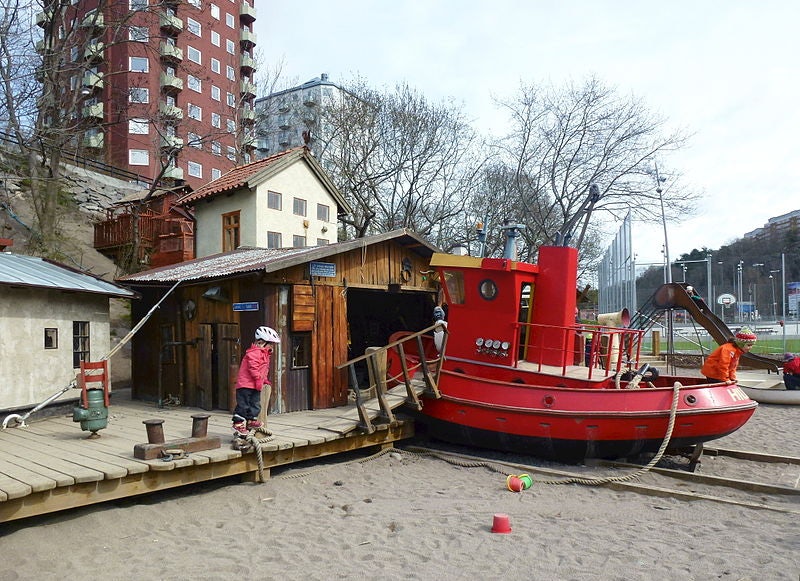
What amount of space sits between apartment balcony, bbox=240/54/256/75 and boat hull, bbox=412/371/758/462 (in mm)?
45401

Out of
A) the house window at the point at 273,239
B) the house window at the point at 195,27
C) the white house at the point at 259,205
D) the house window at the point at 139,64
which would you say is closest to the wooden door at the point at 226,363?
the white house at the point at 259,205

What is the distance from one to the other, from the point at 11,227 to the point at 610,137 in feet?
81.5

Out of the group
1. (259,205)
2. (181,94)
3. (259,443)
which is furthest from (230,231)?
(181,94)

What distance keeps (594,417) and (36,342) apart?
29.9 feet

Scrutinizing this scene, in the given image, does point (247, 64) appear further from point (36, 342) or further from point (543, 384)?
point (543, 384)

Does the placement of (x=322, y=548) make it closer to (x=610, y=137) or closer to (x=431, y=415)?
(x=431, y=415)

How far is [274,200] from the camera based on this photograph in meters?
21.5

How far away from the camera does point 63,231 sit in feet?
83.4

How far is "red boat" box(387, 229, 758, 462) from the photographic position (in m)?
8.41

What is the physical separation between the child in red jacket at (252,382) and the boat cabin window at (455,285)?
3.97 m

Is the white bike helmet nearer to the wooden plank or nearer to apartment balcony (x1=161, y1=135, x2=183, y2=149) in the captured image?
the wooden plank

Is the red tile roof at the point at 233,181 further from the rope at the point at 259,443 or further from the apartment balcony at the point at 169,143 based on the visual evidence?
the rope at the point at 259,443

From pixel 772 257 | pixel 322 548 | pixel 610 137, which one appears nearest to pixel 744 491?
pixel 322 548


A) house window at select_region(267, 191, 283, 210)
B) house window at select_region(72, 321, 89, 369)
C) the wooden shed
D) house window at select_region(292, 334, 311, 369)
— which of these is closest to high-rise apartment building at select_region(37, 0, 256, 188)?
house window at select_region(267, 191, 283, 210)
